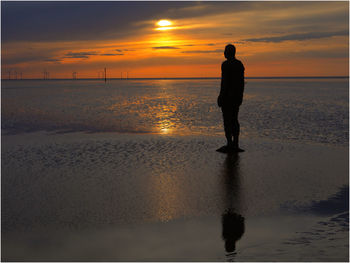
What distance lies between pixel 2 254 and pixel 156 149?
6042 mm

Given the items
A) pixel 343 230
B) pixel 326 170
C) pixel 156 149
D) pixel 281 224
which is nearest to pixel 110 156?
pixel 156 149

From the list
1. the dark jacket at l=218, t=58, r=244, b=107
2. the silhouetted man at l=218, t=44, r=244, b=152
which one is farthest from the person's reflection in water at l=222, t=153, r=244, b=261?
the dark jacket at l=218, t=58, r=244, b=107

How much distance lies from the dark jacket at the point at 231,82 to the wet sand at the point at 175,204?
1262 millimetres

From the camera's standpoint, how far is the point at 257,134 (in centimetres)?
1245

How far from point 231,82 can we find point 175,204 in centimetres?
493

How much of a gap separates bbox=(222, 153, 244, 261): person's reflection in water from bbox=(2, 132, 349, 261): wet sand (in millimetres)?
14

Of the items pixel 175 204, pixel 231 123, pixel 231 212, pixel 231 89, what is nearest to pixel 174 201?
pixel 175 204

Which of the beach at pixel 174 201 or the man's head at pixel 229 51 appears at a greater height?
the man's head at pixel 229 51

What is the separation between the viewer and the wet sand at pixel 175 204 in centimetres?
404

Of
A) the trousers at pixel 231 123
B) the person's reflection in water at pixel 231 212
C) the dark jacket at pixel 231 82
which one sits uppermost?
the dark jacket at pixel 231 82

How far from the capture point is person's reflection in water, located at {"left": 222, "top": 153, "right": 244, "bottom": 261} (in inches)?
165

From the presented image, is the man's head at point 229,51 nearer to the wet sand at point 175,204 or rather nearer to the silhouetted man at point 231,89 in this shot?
the silhouetted man at point 231,89

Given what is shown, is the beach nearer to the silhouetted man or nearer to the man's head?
the silhouetted man

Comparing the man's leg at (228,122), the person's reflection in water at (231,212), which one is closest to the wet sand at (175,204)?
the person's reflection in water at (231,212)
